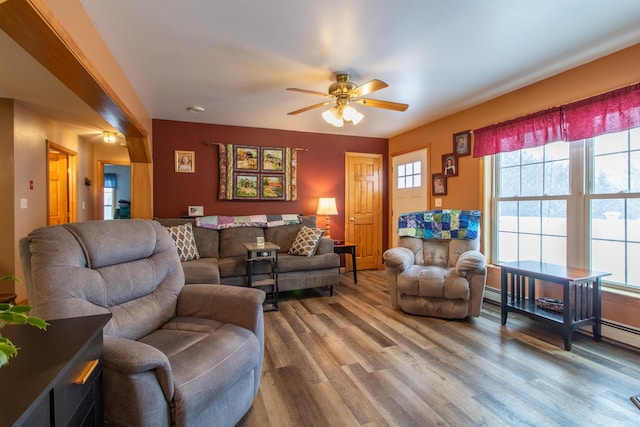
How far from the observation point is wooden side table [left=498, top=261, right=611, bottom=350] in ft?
7.82

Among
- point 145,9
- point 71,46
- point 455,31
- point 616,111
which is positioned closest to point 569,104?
point 616,111

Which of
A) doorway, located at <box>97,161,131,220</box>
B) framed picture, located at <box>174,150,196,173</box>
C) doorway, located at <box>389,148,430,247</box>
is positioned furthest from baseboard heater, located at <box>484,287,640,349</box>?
doorway, located at <box>97,161,131,220</box>

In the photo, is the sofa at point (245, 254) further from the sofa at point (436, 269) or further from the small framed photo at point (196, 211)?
the sofa at point (436, 269)

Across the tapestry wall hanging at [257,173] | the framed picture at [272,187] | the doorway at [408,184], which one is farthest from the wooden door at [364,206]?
the framed picture at [272,187]

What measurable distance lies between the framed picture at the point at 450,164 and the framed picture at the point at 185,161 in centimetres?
350

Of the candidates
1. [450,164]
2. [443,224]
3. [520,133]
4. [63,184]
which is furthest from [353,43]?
[63,184]

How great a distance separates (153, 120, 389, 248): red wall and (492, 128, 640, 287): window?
2267 millimetres

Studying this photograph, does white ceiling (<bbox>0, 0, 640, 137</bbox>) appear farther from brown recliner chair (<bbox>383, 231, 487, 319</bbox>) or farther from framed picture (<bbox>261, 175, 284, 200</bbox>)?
brown recliner chair (<bbox>383, 231, 487, 319</bbox>)

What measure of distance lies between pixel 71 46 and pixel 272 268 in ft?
8.42

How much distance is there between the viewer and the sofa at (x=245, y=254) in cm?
355

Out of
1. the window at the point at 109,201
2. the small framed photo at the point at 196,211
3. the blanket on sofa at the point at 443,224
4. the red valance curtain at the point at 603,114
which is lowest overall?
the blanket on sofa at the point at 443,224

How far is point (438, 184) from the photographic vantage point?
Answer: 432 centimetres

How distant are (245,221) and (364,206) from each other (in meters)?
2.11

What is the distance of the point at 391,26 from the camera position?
2.12 metres
